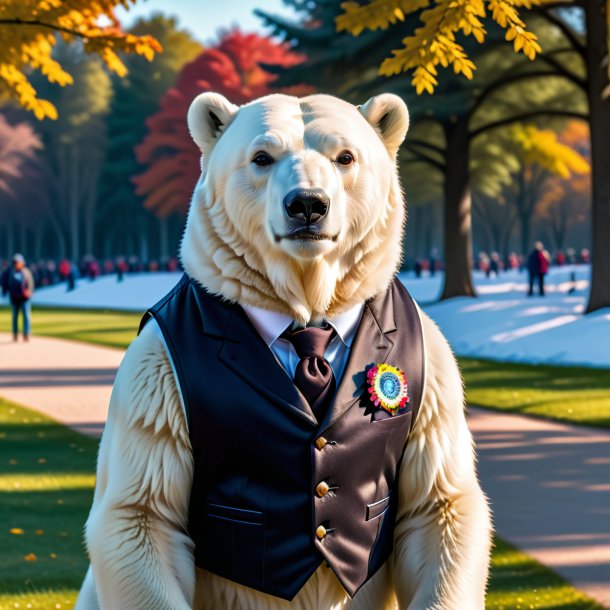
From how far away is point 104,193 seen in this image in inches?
2547

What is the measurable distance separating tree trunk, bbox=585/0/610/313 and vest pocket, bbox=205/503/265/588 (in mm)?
16667

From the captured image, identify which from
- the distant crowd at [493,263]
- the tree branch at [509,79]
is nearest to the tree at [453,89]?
the tree branch at [509,79]

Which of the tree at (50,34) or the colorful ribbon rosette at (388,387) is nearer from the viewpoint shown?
the colorful ribbon rosette at (388,387)

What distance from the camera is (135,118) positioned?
203ft

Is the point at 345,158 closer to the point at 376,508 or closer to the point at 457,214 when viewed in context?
the point at 376,508

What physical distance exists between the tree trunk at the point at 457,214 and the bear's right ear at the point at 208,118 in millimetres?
22114

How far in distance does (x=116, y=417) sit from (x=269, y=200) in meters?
0.68

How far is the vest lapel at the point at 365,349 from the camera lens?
2508 mm

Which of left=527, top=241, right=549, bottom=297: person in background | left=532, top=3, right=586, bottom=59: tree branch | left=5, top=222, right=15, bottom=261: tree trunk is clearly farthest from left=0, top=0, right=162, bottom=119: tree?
left=5, top=222, right=15, bottom=261: tree trunk

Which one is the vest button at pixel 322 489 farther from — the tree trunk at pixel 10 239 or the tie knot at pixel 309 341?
the tree trunk at pixel 10 239

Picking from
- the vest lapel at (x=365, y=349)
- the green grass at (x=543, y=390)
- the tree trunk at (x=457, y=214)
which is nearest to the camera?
the vest lapel at (x=365, y=349)

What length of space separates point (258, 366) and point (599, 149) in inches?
700

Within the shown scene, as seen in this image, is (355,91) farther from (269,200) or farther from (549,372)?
(269,200)

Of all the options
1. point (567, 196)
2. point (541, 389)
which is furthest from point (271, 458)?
point (567, 196)
